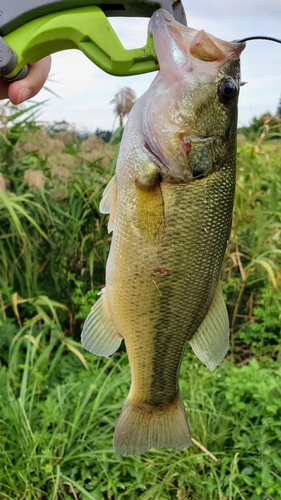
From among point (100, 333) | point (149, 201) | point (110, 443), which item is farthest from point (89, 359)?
point (149, 201)

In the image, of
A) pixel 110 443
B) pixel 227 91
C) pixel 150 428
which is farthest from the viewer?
pixel 110 443

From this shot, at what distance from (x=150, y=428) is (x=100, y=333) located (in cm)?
33

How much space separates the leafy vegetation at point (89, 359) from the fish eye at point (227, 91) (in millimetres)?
1616

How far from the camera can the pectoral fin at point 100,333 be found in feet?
4.31

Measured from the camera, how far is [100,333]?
1334 mm

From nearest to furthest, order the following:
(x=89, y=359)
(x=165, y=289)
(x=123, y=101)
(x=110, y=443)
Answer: (x=165, y=289) → (x=110, y=443) → (x=89, y=359) → (x=123, y=101)

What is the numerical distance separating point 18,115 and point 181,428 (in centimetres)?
236

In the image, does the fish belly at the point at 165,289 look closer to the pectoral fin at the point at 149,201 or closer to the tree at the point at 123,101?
the pectoral fin at the point at 149,201

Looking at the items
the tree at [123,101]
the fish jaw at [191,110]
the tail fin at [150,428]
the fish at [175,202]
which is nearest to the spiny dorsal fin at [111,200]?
the fish at [175,202]

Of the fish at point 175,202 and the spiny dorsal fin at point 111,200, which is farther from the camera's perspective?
the spiny dorsal fin at point 111,200

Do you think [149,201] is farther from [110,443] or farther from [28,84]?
[110,443]

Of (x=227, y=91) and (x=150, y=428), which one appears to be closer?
(x=227, y=91)

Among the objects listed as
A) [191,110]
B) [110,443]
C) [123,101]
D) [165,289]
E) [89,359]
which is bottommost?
[110,443]

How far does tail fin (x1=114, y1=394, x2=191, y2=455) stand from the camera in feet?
4.55
